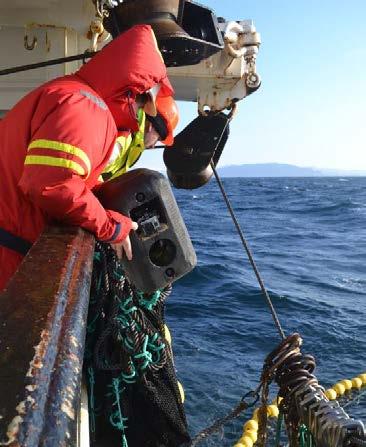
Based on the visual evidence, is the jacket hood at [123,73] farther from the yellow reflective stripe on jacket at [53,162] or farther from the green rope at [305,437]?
the green rope at [305,437]

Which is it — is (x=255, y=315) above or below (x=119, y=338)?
below

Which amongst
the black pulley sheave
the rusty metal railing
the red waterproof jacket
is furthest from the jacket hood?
the black pulley sheave

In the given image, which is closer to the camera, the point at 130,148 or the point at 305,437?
the point at 305,437

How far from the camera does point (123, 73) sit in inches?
77.0

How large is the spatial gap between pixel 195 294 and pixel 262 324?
8.14 ft

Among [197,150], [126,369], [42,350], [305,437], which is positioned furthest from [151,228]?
[197,150]

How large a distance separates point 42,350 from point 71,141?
1.00m

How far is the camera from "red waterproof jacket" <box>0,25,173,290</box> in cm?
163

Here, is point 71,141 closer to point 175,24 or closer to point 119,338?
point 119,338

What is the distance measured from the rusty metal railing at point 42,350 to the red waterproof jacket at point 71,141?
479 millimetres

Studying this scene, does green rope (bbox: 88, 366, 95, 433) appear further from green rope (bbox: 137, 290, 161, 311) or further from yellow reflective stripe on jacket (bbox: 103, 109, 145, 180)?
yellow reflective stripe on jacket (bbox: 103, 109, 145, 180)

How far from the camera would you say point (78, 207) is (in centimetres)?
162

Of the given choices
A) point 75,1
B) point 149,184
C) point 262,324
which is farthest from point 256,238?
point 149,184

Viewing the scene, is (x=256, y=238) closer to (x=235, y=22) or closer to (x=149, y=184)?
(x=235, y=22)
